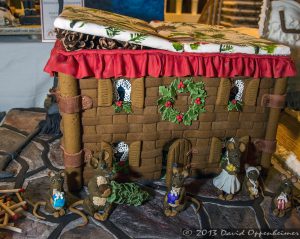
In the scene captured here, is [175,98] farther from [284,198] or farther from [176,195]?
[284,198]

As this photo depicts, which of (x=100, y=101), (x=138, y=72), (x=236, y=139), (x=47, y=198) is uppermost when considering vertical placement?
(x=138, y=72)

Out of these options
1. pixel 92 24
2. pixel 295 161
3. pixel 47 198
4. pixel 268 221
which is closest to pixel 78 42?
pixel 92 24

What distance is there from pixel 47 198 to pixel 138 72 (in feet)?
4.11

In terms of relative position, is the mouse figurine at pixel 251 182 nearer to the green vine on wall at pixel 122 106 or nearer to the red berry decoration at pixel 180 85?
the red berry decoration at pixel 180 85

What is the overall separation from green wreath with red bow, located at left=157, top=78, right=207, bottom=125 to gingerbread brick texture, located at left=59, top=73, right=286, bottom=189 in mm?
35

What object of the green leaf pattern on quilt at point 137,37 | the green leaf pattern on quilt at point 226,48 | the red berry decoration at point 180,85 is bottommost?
the red berry decoration at point 180,85

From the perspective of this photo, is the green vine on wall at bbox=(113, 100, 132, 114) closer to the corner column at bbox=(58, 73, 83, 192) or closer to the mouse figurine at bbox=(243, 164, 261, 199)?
the corner column at bbox=(58, 73, 83, 192)

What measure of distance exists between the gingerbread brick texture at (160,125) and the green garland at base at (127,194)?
28 cm

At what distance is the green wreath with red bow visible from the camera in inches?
107

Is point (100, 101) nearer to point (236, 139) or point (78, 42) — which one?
point (78, 42)

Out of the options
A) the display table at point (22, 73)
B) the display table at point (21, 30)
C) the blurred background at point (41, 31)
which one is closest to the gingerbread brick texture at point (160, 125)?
the blurred background at point (41, 31)

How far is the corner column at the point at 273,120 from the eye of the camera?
2869mm

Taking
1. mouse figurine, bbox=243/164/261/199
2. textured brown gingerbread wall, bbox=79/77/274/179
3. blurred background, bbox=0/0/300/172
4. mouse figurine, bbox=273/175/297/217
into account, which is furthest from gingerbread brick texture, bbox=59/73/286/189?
blurred background, bbox=0/0/300/172

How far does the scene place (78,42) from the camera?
2432mm
